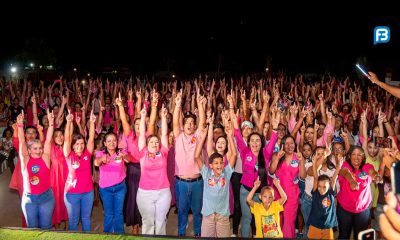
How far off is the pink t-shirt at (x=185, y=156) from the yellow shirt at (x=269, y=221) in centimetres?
97

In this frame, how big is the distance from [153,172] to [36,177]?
51.3 inches

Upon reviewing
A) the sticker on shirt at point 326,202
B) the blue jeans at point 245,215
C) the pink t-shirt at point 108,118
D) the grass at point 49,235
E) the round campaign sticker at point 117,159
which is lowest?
the blue jeans at point 245,215

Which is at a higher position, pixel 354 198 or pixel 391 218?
pixel 391 218

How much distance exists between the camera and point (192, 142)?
534cm

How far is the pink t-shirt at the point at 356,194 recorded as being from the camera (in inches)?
188

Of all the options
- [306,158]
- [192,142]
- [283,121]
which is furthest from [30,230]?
[283,121]

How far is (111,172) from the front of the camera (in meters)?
5.08

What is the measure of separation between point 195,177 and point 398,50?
21684mm

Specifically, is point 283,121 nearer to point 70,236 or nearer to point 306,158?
point 306,158

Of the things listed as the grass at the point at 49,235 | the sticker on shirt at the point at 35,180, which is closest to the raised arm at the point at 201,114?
the sticker on shirt at the point at 35,180

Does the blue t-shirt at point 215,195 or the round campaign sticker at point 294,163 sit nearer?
the blue t-shirt at point 215,195

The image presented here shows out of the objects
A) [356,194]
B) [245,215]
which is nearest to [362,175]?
[356,194]

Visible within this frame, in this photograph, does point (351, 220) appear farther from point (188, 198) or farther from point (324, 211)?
point (188, 198)

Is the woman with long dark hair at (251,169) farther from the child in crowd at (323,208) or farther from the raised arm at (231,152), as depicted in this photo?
the child in crowd at (323,208)
